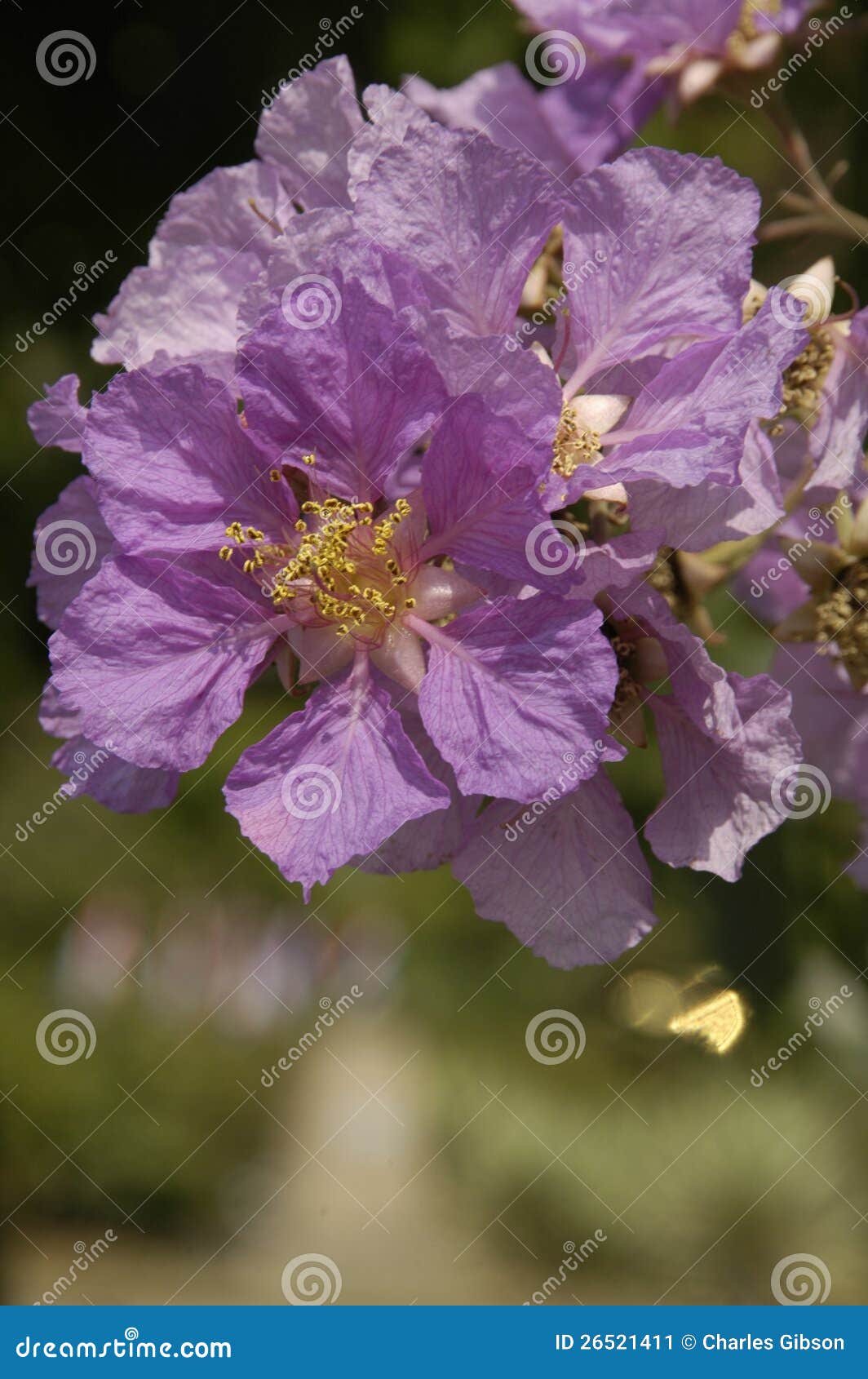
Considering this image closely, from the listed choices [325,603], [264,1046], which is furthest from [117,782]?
[264,1046]

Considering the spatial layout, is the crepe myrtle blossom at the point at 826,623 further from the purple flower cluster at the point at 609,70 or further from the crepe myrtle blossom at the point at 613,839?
the purple flower cluster at the point at 609,70

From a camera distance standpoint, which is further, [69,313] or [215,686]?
[69,313]

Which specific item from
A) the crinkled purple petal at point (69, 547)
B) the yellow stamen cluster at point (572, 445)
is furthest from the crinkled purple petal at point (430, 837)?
the crinkled purple petal at point (69, 547)

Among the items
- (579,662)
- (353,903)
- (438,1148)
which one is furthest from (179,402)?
(438,1148)

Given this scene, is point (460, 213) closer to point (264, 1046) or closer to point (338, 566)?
point (338, 566)

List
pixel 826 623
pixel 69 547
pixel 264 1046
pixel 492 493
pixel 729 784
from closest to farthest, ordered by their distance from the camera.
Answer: pixel 492 493, pixel 729 784, pixel 69 547, pixel 826 623, pixel 264 1046

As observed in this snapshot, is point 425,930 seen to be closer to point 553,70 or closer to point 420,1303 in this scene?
point 420,1303
